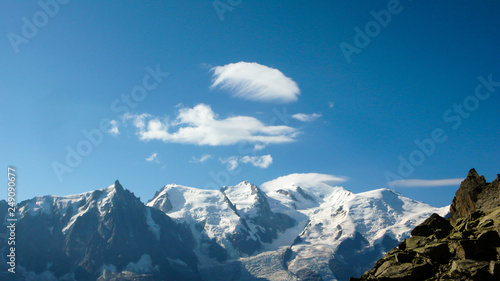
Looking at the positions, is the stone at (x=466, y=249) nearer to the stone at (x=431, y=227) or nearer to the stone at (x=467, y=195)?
the stone at (x=431, y=227)

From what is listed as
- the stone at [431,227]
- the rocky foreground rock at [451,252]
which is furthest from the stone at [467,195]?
the stone at [431,227]

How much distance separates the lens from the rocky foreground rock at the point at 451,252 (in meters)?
34.6

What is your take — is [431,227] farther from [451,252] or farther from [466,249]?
[466,249]

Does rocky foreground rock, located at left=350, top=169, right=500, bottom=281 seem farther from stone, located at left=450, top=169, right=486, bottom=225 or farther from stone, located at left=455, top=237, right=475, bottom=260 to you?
stone, located at left=450, top=169, right=486, bottom=225

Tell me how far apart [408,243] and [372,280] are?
325 inches

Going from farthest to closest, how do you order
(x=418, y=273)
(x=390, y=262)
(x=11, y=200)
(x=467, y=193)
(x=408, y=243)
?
1. (x=11, y=200)
2. (x=467, y=193)
3. (x=408, y=243)
4. (x=390, y=262)
5. (x=418, y=273)

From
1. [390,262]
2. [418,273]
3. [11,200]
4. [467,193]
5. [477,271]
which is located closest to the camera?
[477,271]

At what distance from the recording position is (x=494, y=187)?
51.7m

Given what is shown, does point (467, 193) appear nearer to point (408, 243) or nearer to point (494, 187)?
point (494, 187)

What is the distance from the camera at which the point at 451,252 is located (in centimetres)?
3834

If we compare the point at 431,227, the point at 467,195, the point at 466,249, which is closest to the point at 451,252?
the point at 466,249

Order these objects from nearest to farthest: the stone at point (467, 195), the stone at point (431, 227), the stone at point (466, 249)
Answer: the stone at point (466, 249) → the stone at point (431, 227) → the stone at point (467, 195)

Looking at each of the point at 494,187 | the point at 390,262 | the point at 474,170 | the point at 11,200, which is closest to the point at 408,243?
the point at 390,262

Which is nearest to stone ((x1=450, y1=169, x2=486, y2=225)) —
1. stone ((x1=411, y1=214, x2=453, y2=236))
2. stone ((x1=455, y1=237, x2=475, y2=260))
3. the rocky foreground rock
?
the rocky foreground rock
